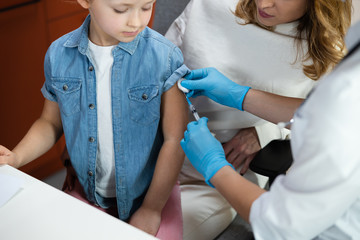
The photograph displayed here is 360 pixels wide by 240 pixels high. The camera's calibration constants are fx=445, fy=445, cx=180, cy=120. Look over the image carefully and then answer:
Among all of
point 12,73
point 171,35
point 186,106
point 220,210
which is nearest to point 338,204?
point 186,106

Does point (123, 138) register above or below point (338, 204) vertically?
below

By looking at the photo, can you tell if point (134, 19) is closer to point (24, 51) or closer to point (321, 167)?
point (321, 167)

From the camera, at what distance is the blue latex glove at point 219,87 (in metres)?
1.30

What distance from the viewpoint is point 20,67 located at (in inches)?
73.7

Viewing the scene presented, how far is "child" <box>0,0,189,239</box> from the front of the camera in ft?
3.80

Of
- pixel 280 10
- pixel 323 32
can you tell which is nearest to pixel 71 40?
pixel 280 10

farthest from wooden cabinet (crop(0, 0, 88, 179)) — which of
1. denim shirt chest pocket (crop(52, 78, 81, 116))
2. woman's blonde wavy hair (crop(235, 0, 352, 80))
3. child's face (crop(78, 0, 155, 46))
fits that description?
woman's blonde wavy hair (crop(235, 0, 352, 80))

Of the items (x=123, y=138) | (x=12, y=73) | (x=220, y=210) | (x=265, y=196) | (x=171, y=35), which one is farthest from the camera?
(x=12, y=73)

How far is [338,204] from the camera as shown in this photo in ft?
2.41

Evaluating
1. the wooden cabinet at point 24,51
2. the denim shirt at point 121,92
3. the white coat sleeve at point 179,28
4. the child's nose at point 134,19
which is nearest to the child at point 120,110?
the denim shirt at point 121,92

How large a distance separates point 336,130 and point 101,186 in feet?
2.48

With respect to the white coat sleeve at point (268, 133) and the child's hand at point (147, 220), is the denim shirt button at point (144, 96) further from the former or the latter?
the white coat sleeve at point (268, 133)

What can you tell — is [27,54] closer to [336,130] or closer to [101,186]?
[101,186]

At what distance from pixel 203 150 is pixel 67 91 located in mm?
393
